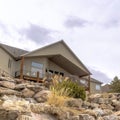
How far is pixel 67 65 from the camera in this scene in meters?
37.4

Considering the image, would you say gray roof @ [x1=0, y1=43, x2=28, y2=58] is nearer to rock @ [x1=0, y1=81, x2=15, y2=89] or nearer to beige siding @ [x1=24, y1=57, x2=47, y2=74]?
beige siding @ [x1=24, y1=57, x2=47, y2=74]

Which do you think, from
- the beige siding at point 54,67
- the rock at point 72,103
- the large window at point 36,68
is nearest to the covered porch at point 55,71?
the beige siding at point 54,67

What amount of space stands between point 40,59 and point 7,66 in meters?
4.49

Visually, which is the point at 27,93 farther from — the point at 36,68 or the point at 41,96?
the point at 36,68

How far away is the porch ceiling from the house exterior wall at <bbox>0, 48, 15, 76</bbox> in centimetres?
530

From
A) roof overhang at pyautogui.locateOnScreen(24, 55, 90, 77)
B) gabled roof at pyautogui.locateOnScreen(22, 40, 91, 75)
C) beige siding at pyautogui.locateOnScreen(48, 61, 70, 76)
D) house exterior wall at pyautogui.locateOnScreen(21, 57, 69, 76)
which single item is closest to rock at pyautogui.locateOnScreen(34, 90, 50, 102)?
gabled roof at pyautogui.locateOnScreen(22, 40, 91, 75)

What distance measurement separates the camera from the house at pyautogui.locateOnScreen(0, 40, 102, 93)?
31.4m

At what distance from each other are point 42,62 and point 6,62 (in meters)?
4.77

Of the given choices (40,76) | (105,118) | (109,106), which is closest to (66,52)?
(40,76)

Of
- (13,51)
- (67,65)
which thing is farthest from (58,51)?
(13,51)

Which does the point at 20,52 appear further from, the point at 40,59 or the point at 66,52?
the point at 66,52

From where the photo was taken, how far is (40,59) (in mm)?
34438

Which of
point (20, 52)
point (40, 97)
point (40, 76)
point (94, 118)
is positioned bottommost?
point (94, 118)

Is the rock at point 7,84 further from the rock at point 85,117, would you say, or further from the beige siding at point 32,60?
the beige siding at point 32,60
